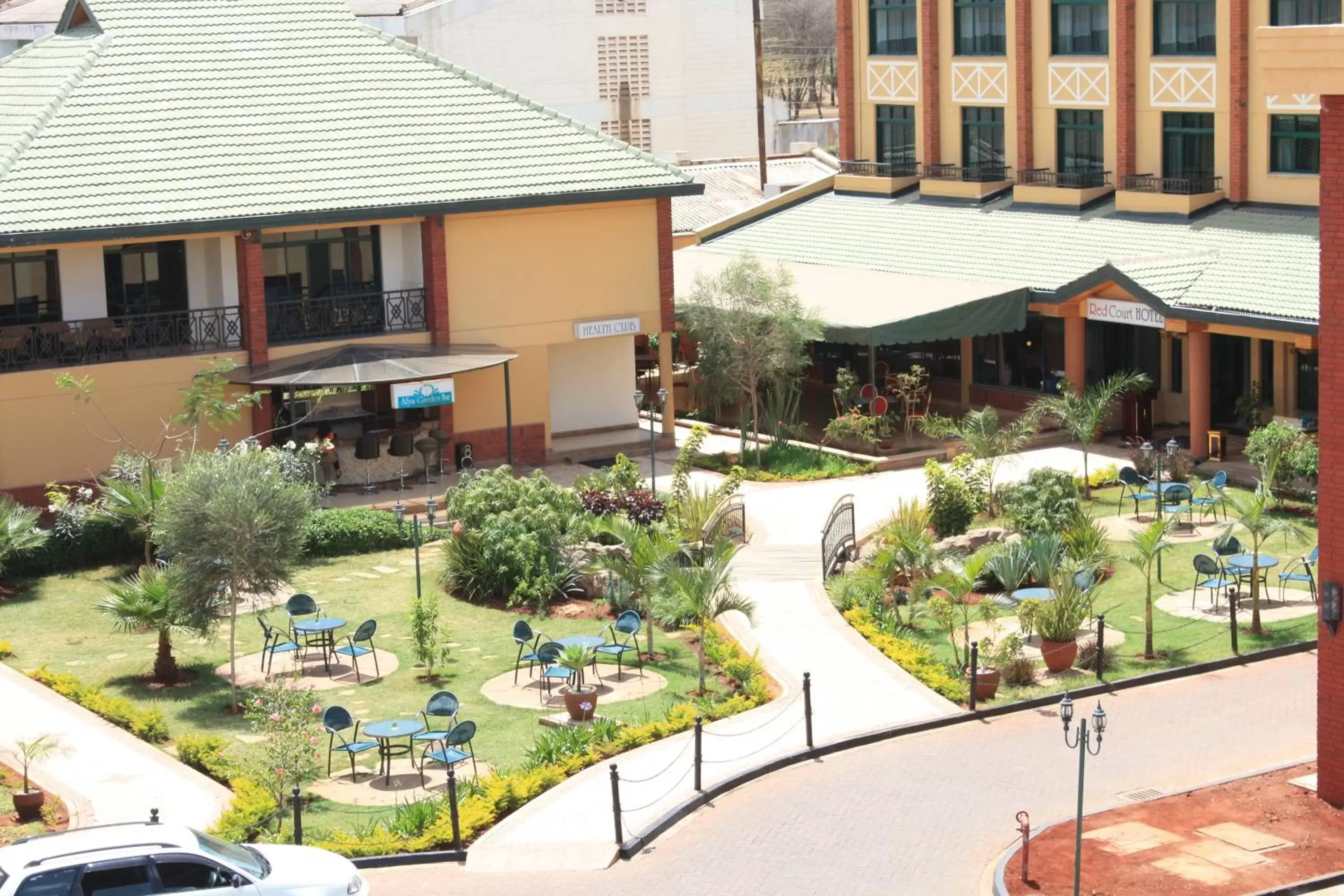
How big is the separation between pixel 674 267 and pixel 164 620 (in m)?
21.8

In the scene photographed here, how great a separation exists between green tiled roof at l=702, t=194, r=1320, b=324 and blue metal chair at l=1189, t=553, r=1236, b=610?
20.2ft

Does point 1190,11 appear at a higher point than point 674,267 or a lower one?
higher

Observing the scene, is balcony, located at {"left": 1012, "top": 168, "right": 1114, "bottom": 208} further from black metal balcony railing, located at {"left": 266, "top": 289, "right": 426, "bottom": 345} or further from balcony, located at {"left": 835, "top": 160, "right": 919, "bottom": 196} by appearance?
black metal balcony railing, located at {"left": 266, "top": 289, "right": 426, "bottom": 345}

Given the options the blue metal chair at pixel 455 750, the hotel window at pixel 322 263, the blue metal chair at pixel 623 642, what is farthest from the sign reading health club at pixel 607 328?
the blue metal chair at pixel 455 750

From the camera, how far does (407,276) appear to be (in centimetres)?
3838

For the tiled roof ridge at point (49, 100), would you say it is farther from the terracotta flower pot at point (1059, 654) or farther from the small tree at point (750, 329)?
the terracotta flower pot at point (1059, 654)

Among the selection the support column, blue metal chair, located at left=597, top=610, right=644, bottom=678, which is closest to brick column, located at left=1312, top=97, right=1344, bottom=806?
blue metal chair, located at left=597, top=610, right=644, bottom=678

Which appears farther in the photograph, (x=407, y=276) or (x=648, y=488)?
(x=407, y=276)

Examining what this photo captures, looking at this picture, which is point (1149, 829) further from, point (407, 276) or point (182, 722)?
point (407, 276)

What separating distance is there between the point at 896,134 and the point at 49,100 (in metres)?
20.4

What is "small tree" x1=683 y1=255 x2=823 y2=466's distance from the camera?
126ft

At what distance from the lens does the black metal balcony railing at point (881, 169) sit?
160ft

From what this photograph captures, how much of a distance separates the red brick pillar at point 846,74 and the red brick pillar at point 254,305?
1822 cm

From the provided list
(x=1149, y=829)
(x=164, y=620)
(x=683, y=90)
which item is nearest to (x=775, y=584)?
(x=164, y=620)
